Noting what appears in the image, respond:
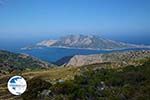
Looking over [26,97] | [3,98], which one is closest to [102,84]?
[26,97]

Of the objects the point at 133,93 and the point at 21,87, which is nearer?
the point at 21,87

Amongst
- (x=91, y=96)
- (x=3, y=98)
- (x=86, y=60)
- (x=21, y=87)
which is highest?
(x=21, y=87)

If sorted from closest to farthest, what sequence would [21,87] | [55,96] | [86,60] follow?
1. [21,87]
2. [55,96]
3. [86,60]

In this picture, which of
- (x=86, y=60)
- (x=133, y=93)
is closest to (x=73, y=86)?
(x=133, y=93)

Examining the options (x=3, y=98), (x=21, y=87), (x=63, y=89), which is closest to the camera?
(x=21, y=87)

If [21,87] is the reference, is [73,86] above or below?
below

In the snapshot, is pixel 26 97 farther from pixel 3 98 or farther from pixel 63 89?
pixel 3 98
